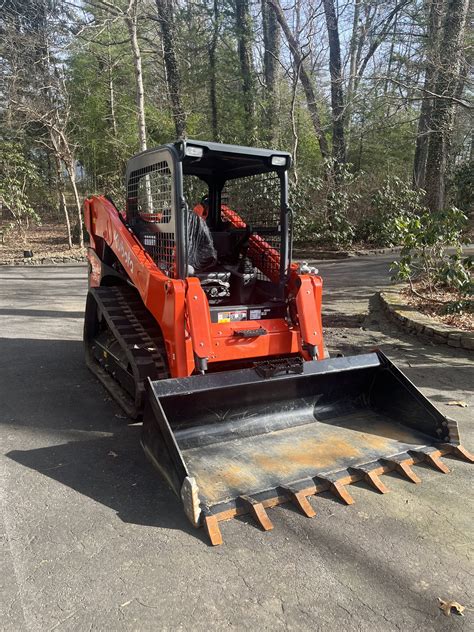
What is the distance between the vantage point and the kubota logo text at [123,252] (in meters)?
4.53

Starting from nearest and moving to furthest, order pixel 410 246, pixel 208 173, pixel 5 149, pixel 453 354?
pixel 208 173, pixel 453 354, pixel 410 246, pixel 5 149

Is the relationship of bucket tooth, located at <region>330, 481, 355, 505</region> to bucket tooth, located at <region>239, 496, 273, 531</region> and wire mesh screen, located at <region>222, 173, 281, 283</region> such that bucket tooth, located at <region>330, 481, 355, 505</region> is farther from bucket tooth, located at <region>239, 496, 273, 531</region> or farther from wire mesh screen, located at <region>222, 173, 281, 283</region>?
wire mesh screen, located at <region>222, 173, 281, 283</region>

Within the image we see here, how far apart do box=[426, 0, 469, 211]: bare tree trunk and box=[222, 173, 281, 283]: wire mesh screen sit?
7.23 metres

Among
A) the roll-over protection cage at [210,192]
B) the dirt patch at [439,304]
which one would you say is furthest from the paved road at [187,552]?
the dirt patch at [439,304]

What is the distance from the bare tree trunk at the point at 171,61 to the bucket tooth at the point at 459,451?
633 inches

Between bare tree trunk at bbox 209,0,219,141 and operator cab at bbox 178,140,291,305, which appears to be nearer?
operator cab at bbox 178,140,291,305

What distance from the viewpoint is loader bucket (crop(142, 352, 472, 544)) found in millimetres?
2994

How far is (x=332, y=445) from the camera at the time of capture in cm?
357

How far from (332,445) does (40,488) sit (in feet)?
6.67

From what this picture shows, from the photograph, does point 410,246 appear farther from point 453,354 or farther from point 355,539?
point 355,539

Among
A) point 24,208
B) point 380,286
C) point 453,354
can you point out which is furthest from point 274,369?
point 24,208

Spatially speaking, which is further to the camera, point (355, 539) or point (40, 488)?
point (40, 488)

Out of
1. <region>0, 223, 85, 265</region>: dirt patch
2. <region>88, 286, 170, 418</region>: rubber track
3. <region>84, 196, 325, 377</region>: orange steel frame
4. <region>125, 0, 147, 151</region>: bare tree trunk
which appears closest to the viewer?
<region>84, 196, 325, 377</region>: orange steel frame

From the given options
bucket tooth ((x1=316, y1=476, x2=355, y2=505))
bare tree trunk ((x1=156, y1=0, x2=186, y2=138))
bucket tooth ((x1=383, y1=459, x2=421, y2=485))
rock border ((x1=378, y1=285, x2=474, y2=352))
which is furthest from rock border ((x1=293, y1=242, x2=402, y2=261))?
bucket tooth ((x1=316, y1=476, x2=355, y2=505))
